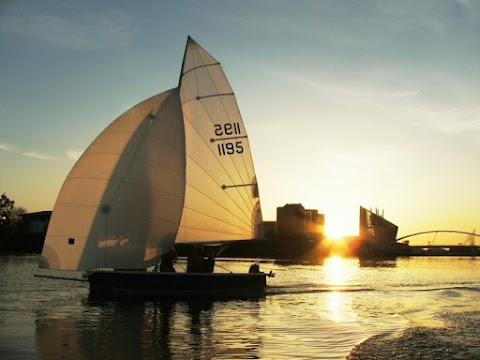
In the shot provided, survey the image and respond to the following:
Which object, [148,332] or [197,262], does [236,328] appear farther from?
[197,262]

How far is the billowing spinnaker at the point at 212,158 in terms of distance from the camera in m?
33.1

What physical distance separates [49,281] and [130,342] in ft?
95.1

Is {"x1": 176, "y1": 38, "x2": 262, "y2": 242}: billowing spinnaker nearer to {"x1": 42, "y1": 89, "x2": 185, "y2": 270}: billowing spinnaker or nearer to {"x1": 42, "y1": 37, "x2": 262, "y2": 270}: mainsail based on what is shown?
{"x1": 42, "y1": 37, "x2": 262, "y2": 270}: mainsail

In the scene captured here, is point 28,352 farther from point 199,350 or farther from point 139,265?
point 139,265

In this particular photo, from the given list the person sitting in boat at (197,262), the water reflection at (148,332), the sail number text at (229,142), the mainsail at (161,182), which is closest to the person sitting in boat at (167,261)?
the mainsail at (161,182)

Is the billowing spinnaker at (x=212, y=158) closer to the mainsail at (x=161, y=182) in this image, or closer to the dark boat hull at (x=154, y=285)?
the mainsail at (x=161, y=182)

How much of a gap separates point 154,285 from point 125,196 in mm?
5044

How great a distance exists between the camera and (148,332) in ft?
69.7

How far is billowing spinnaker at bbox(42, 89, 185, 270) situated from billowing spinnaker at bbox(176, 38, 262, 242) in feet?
4.79

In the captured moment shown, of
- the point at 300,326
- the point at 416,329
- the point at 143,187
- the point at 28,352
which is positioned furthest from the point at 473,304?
the point at 28,352

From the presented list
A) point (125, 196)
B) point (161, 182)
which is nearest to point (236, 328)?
point (125, 196)

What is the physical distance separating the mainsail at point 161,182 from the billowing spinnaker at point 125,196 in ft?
0.17

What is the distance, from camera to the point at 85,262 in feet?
96.4

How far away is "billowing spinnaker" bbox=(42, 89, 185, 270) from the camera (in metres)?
29.5
